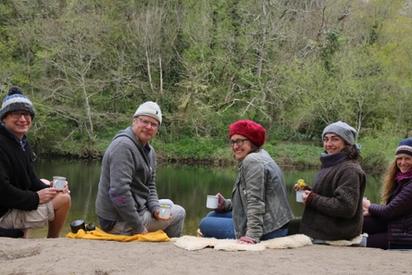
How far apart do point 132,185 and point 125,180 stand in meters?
0.27

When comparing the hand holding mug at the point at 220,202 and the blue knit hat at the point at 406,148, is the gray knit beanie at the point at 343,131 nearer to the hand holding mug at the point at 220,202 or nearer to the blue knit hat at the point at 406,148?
the blue knit hat at the point at 406,148

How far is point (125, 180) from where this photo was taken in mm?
4859

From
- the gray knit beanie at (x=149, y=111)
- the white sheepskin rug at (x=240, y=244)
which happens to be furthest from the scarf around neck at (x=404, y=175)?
the gray knit beanie at (x=149, y=111)

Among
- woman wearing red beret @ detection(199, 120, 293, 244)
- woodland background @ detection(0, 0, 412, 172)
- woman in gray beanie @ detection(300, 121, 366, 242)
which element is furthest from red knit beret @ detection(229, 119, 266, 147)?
woodland background @ detection(0, 0, 412, 172)

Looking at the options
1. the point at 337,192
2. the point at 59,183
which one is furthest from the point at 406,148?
the point at 59,183

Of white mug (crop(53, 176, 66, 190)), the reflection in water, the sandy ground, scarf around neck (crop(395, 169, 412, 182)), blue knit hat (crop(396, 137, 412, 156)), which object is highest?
blue knit hat (crop(396, 137, 412, 156))

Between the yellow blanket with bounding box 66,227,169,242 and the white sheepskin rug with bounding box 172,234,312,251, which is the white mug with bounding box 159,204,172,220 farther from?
the white sheepskin rug with bounding box 172,234,312,251

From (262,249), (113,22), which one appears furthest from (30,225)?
(113,22)

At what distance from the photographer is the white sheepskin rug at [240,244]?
14.5 feet

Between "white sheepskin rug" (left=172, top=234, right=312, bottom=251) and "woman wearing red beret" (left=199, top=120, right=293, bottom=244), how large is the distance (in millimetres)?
93

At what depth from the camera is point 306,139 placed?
32.4m

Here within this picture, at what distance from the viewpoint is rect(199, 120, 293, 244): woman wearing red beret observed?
15.1ft

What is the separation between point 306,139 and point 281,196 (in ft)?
92.1

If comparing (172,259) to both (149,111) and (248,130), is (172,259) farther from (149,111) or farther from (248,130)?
(149,111)
